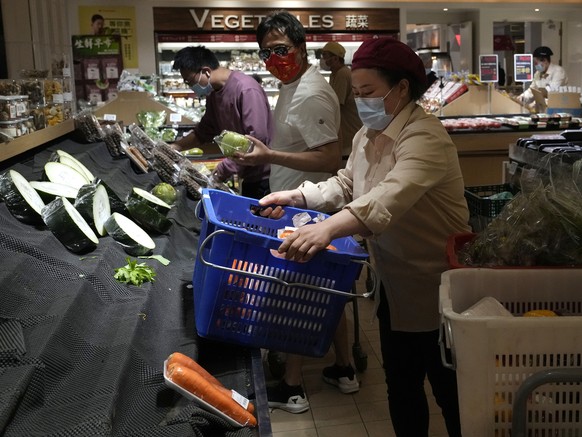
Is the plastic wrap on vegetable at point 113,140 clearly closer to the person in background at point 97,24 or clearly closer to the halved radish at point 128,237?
the halved radish at point 128,237

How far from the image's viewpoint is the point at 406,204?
2041 mm

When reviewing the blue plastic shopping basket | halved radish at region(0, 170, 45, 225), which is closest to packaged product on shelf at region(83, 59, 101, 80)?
halved radish at region(0, 170, 45, 225)

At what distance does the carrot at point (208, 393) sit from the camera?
1.70 meters

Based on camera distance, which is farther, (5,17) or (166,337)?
(5,17)

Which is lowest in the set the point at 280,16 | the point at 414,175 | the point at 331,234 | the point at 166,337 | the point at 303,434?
the point at 303,434

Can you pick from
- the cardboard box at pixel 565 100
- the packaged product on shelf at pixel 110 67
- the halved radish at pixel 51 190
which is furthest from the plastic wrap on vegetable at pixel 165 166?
the cardboard box at pixel 565 100

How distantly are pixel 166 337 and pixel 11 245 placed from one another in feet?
2.09

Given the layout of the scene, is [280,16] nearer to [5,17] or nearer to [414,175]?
[414,175]

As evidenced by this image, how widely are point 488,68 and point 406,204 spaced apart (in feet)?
22.2

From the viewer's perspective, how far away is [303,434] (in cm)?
330

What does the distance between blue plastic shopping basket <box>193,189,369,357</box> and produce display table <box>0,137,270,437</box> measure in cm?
11

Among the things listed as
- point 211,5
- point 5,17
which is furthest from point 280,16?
point 211,5

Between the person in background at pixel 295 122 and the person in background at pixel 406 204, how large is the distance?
0.69m

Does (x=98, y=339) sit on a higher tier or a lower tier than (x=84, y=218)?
lower
